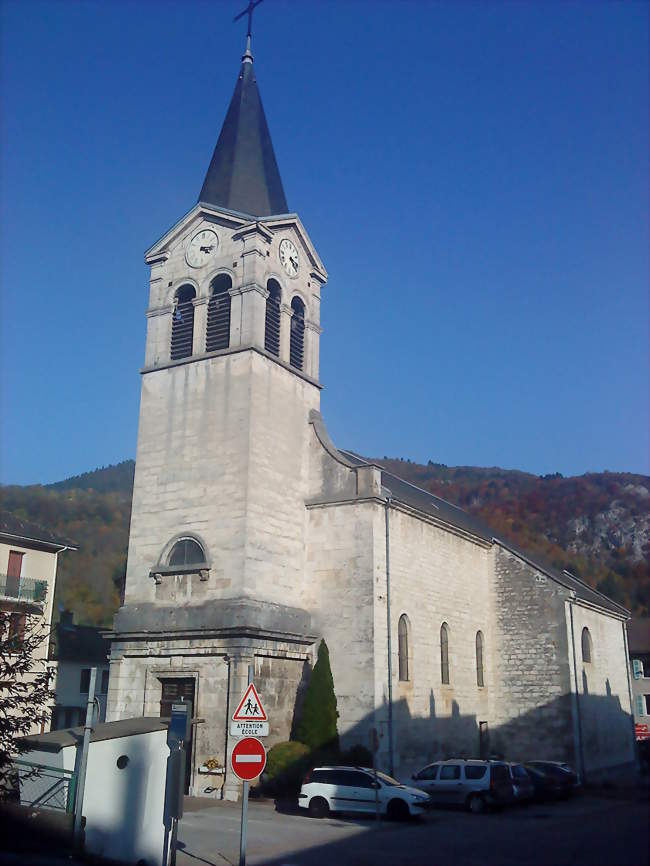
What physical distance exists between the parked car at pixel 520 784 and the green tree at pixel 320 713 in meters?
4.83

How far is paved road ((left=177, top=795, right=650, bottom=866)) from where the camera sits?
13.7m

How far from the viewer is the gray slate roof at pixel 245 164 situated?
94.1 feet

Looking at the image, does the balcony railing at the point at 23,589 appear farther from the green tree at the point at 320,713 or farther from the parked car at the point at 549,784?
the parked car at the point at 549,784

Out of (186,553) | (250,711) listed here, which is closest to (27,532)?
(186,553)

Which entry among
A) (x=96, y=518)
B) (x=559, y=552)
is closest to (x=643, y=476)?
(x=559, y=552)

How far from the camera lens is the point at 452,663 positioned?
29.0m

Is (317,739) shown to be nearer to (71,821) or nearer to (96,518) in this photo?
(71,821)

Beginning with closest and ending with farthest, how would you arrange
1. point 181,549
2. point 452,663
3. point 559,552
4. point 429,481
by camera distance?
1. point 181,549
2. point 452,663
3. point 559,552
4. point 429,481

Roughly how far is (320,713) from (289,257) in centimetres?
1520

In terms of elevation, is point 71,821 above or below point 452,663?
below

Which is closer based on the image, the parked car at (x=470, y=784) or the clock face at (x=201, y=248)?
the parked car at (x=470, y=784)

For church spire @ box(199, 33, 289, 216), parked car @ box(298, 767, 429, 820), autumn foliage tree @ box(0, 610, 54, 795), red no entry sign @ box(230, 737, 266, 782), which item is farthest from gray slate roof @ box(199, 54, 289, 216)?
red no entry sign @ box(230, 737, 266, 782)

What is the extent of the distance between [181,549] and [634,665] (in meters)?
36.9

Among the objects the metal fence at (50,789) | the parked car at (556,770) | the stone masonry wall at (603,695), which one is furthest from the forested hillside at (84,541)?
the metal fence at (50,789)
